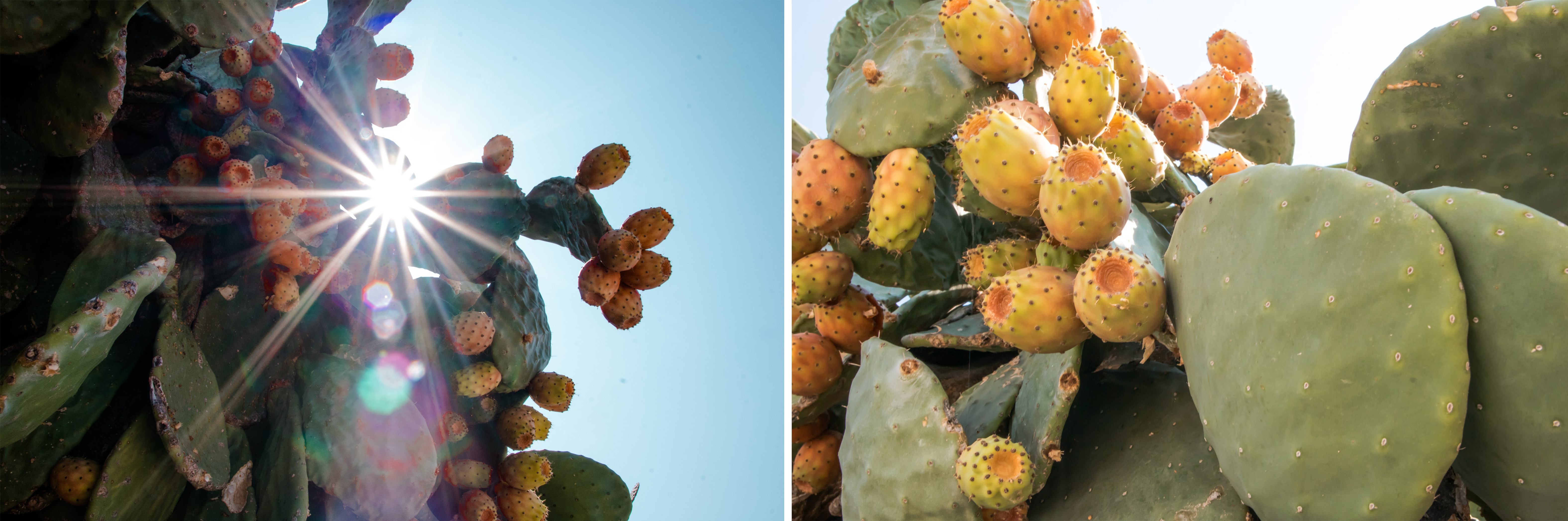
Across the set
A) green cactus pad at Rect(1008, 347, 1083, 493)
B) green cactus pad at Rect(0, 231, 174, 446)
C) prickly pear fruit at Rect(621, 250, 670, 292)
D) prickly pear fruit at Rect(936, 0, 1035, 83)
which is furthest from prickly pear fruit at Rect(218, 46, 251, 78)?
green cactus pad at Rect(1008, 347, 1083, 493)

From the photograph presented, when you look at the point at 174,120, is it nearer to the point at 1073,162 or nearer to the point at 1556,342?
the point at 1073,162

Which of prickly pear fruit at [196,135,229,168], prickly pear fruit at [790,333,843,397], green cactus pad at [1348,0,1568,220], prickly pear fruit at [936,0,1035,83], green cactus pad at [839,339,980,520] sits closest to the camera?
green cactus pad at [1348,0,1568,220]

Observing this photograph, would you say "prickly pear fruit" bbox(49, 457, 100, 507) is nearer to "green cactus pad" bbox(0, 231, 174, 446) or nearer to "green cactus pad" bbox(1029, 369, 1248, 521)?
"green cactus pad" bbox(0, 231, 174, 446)

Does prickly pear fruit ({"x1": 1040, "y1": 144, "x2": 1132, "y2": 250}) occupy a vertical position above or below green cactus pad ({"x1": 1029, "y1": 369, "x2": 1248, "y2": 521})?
above

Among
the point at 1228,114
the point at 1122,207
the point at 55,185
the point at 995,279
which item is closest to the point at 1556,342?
the point at 1122,207

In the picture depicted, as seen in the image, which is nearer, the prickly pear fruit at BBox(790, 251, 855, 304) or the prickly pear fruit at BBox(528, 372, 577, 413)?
the prickly pear fruit at BBox(790, 251, 855, 304)

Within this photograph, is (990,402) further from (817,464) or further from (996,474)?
(817,464)

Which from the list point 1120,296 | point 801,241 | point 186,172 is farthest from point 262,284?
point 1120,296
